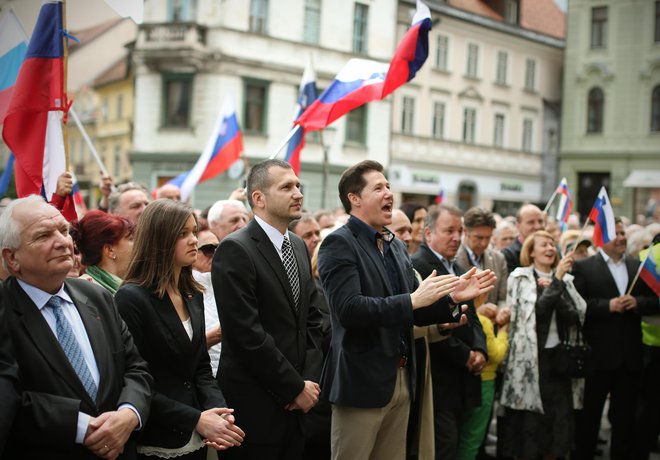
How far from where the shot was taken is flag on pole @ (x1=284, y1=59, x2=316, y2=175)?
8.84 metres

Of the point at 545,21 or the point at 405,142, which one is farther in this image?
the point at 545,21

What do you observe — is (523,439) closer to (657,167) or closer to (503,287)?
(503,287)

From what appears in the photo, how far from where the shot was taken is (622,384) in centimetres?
677

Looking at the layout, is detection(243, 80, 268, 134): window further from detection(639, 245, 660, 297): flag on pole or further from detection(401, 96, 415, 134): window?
detection(639, 245, 660, 297): flag on pole

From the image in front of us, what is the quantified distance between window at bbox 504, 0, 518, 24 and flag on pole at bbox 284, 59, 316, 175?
2869cm

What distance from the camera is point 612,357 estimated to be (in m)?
6.61

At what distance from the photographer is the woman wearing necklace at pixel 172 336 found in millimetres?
3605

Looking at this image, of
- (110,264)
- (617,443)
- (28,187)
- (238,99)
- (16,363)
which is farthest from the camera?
(238,99)

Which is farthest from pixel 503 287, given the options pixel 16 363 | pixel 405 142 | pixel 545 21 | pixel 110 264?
pixel 545 21

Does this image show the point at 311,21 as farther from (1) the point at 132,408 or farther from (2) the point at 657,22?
(1) the point at 132,408

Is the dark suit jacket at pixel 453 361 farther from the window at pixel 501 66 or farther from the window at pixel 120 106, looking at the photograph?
the window at pixel 120 106

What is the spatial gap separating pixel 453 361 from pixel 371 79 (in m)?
3.28

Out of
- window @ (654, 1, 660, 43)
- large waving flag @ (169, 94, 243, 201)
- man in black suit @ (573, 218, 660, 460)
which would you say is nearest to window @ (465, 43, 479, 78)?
window @ (654, 1, 660, 43)

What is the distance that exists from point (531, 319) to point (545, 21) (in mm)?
36929
